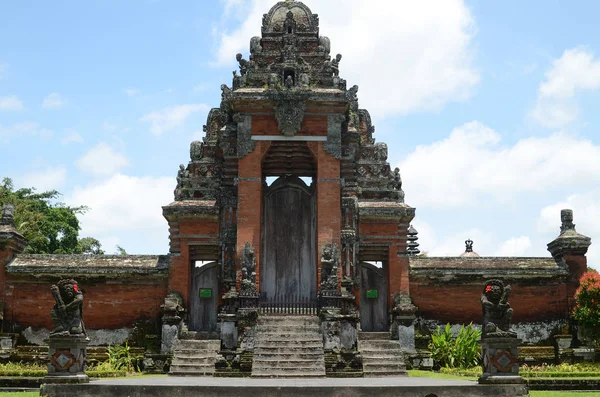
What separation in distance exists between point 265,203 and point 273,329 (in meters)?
5.64

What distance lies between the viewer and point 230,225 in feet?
76.7

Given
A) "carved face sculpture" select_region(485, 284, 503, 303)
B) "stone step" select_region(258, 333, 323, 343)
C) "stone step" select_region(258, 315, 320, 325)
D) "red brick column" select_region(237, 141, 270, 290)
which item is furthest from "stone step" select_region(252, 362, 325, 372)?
"carved face sculpture" select_region(485, 284, 503, 303)

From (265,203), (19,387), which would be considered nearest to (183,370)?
(19,387)

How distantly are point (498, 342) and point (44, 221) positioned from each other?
35.3 meters

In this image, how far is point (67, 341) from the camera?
51.7ft

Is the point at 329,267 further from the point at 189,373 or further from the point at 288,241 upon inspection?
the point at 189,373

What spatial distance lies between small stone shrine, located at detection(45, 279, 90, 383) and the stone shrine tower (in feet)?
19.2

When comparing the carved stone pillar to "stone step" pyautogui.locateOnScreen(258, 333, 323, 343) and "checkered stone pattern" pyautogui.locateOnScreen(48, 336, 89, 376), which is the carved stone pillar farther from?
"stone step" pyautogui.locateOnScreen(258, 333, 323, 343)

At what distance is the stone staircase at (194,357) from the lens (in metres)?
20.4

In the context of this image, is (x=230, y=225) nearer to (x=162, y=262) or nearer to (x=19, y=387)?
(x=162, y=262)

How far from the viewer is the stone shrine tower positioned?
73.4 ft

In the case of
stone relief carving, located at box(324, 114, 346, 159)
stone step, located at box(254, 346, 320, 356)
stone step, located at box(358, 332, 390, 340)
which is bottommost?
stone step, located at box(254, 346, 320, 356)

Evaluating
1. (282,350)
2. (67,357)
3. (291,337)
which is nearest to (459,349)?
(291,337)

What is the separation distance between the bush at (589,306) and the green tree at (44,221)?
3014 centimetres
